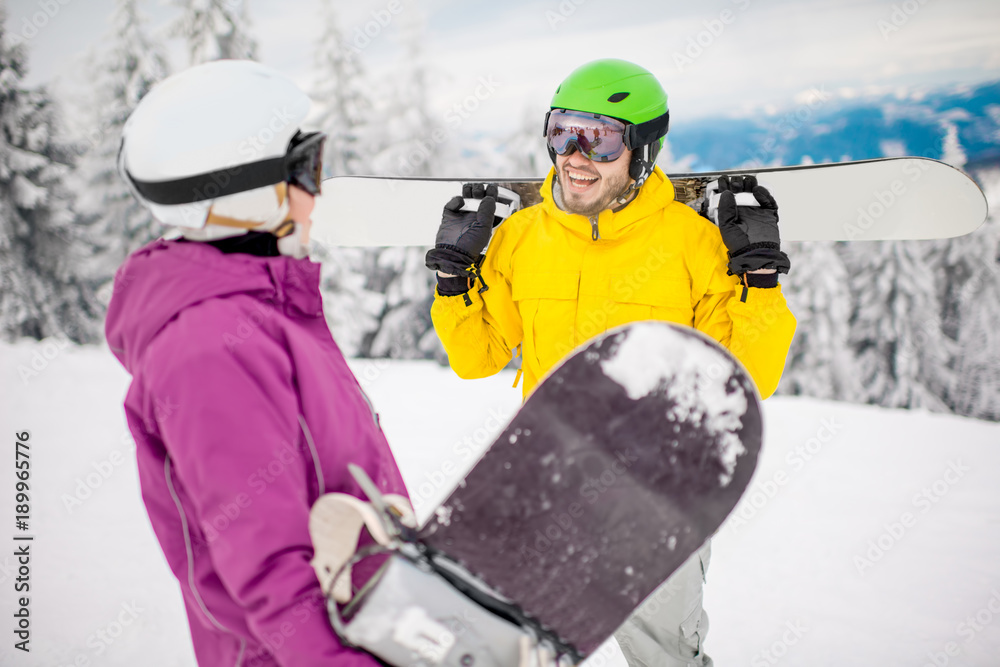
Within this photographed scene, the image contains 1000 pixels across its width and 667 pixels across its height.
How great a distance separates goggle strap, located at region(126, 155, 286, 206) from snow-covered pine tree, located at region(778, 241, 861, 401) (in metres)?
18.1

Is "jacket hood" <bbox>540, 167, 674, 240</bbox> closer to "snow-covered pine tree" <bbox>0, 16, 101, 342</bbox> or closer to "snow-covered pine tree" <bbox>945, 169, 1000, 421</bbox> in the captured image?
"snow-covered pine tree" <bbox>0, 16, 101, 342</bbox>

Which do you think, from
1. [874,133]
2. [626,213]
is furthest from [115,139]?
[874,133]

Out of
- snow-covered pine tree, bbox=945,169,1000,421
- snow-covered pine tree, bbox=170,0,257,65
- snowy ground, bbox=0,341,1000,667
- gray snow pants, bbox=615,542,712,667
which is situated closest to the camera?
gray snow pants, bbox=615,542,712,667

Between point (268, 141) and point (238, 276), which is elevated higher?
point (268, 141)

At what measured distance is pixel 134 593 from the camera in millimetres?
3871

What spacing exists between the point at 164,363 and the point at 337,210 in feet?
9.06

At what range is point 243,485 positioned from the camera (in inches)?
40.8

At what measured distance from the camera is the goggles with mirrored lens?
2459 mm

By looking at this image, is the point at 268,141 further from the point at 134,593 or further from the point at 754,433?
the point at 134,593

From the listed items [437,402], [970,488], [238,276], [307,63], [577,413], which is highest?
[307,63]

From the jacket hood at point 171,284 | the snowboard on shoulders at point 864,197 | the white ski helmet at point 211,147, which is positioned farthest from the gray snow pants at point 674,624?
the white ski helmet at point 211,147

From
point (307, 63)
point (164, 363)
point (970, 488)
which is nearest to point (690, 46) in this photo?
point (164, 363)

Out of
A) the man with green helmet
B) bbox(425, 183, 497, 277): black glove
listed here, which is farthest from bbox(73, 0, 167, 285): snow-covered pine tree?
the man with green helmet

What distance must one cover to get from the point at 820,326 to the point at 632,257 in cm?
1800
